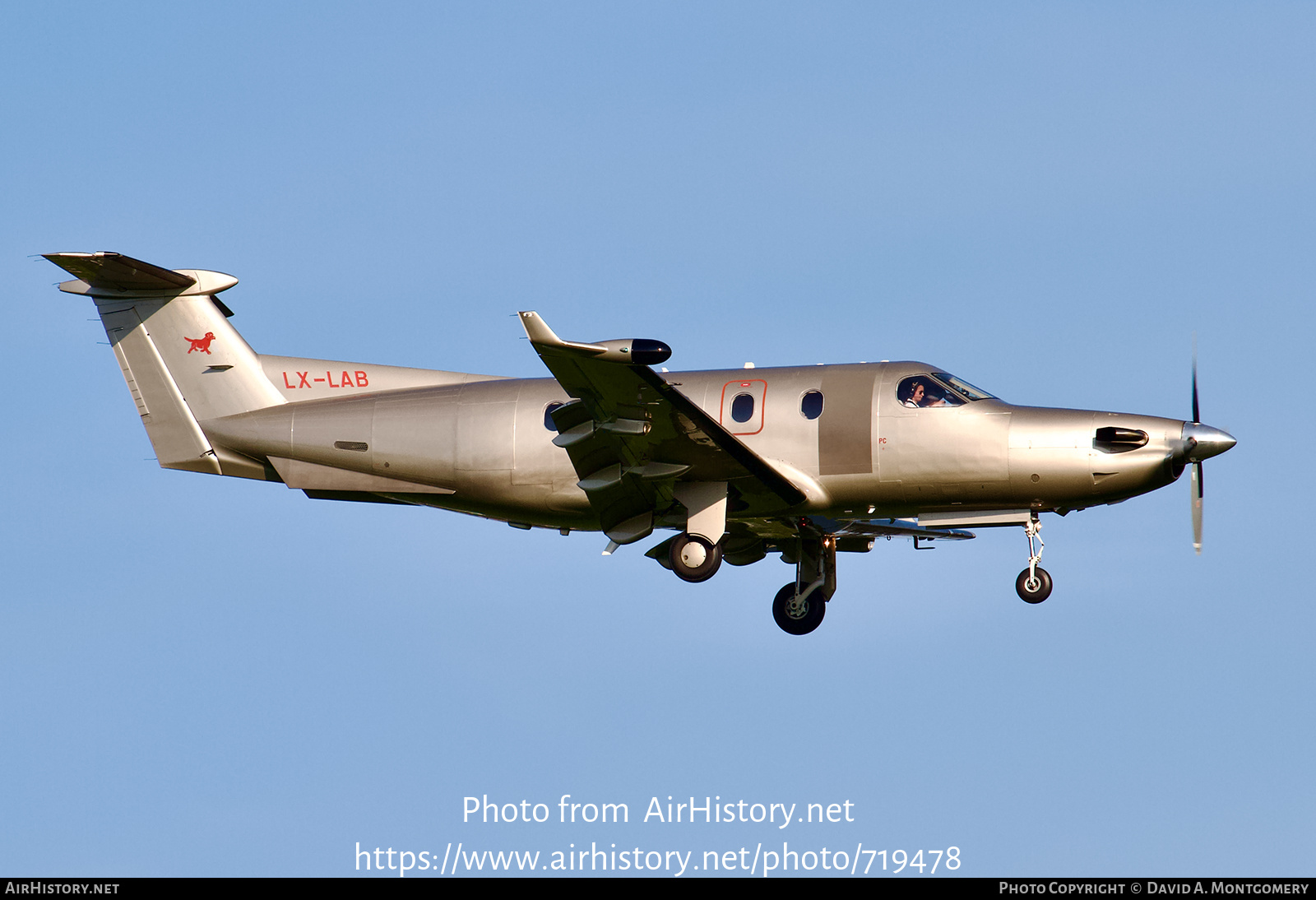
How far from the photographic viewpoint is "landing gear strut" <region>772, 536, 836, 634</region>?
25.8 meters

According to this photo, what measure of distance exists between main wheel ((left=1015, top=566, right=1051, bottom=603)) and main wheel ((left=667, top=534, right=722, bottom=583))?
4.31m

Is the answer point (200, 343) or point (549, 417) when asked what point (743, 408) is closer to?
point (549, 417)

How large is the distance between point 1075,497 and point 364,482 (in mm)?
10641

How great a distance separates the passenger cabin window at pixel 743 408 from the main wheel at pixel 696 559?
1868 mm

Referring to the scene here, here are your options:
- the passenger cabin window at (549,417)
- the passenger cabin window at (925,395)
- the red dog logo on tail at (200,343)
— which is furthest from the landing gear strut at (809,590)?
the red dog logo on tail at (200,343)

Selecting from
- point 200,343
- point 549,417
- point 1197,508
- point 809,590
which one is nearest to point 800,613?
point 809,590

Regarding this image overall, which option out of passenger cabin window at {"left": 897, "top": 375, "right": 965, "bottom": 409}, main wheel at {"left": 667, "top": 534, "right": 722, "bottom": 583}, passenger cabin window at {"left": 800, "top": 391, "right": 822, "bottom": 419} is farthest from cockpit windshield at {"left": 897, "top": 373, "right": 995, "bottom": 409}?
main wheel at {"left": 667, "top": 534, "right": 722, "bottom": 583}

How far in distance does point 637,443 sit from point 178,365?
8.17 metres

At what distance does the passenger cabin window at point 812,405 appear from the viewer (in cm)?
2297

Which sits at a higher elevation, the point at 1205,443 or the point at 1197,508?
the point at 1205,443

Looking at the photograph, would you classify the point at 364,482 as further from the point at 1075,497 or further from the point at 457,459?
the point at 1075,497

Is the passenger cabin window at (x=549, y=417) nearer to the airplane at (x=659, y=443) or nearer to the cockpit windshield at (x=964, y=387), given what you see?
the airplane at (x=659, y=443)

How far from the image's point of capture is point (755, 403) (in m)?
23.2
